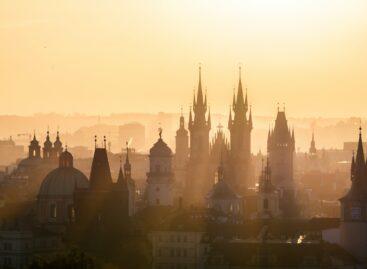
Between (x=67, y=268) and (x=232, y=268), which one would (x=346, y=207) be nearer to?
(x=232, y=268)

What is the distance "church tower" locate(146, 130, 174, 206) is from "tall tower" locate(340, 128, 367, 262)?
135 feet

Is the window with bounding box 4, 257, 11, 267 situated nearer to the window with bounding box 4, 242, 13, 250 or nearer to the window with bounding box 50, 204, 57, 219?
the window with bounding box 4, 242, 13, 250

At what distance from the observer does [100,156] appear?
444 ft

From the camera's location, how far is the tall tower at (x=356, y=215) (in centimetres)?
13862

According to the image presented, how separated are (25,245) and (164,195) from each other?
42.5 metres

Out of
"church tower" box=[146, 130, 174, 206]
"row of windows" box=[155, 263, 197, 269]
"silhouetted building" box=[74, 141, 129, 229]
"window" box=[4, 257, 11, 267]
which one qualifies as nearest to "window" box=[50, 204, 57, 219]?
"window" box=[4, 257, 11, 267]

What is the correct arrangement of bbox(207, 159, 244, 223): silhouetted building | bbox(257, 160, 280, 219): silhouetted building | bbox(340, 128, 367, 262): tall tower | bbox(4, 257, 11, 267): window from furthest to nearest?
1. bbox(257, 160, 280, 219): silhouetted building
2. bbox(207, 159, 244, 223): silhouetted building
3. bbox(340, 128, 367, 262): tall tower
4. bbox(4, 257, 11, 267): window

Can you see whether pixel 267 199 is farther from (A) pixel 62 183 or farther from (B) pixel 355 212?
(B) pixel 355 212

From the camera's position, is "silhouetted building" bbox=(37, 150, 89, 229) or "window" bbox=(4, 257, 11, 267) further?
"silhouetted building" bbox=(37, 150, 89, 229)

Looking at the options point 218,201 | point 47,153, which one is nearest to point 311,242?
point 218,201

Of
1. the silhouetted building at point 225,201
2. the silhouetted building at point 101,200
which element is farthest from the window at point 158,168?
the silhouetted building at point 101,200

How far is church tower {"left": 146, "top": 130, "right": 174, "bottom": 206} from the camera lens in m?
180

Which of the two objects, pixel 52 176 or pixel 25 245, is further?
pixel 52 176

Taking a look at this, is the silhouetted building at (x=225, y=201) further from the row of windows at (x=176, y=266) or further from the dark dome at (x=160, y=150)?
the row of windows at (x=176, y=266)
